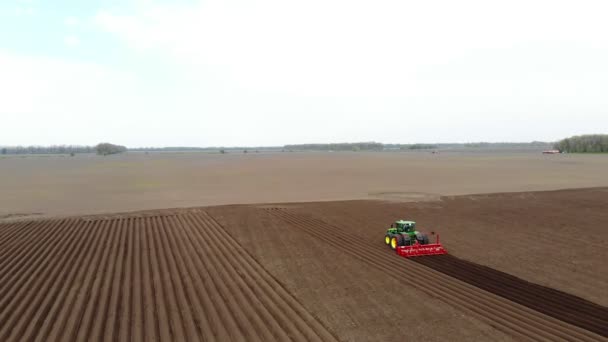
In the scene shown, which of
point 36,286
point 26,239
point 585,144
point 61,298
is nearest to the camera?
point 61,298

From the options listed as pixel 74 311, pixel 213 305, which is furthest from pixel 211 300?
pixel 74 311

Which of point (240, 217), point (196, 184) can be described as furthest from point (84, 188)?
point (240, 217)

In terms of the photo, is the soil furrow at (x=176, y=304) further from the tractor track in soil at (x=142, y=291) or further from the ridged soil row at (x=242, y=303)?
the ridged soil row at (x=242, y=303)

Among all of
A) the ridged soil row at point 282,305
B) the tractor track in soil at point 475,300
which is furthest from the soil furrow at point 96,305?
the tractor track in soil at point 475,300

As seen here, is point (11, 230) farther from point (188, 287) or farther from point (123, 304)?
point (188, 287)

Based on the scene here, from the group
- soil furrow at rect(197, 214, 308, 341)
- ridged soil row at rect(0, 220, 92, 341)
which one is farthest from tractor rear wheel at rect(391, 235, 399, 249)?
ridged soil row at rect(0, 220, 92, 341)

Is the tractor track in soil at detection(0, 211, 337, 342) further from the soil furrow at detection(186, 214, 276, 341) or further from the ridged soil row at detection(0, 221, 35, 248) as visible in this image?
the ridged soil row at detection(0, 221, 35, 248)
